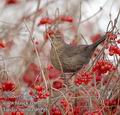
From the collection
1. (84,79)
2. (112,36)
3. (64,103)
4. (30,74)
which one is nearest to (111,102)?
(84,79)

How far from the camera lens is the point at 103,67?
12.6 feet

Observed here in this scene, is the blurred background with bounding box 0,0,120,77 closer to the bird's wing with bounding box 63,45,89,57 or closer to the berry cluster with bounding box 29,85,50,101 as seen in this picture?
the bird's wing with bounding box 63,45,89,57

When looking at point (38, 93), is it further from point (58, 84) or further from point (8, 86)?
point (58, 84)

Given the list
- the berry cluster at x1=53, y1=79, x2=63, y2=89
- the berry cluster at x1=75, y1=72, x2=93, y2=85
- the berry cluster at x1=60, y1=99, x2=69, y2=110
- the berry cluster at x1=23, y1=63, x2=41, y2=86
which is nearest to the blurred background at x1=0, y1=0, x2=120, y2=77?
the berry cluster at x1=23, y1=63, x2=41, y2=86

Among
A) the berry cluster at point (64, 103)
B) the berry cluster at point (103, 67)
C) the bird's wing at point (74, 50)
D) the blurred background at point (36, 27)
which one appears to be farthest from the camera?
the blurred background at point (36, 27)

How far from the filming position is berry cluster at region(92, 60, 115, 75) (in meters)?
3.85

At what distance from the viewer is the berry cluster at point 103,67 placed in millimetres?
3854

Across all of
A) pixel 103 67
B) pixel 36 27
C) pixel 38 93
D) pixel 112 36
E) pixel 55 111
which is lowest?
pixel 55 111

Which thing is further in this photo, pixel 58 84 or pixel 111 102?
pixel 58 84

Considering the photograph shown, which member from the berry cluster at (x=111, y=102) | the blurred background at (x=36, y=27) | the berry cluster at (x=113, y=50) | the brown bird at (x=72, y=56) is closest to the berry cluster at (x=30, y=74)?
the blurred background at (x=36, y=27)

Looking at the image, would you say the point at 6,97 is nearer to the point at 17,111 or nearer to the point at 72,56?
the point at 17,111

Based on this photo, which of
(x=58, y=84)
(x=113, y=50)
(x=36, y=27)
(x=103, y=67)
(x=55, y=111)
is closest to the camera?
(x=55, y=111)

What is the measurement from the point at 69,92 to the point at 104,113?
0.28m

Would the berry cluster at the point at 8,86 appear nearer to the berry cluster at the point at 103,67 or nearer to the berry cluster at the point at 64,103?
the berry cluster at the point at 64,103
